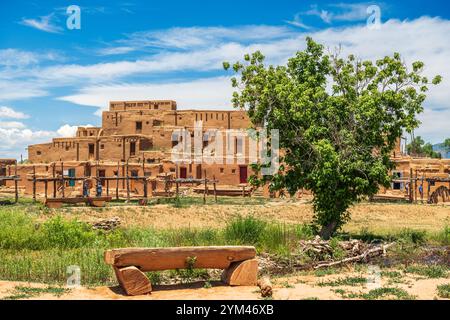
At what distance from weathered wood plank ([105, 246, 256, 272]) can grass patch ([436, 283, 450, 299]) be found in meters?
3.05

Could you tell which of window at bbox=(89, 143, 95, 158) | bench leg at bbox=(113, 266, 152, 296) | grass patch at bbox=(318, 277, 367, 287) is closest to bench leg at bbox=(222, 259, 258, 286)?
grass patch at bbox=(318, 277, 367, 287)

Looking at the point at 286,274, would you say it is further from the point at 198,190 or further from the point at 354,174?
the point at 198,190

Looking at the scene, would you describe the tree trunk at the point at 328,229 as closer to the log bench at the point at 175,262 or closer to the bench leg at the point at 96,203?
the log bench at the point at 175,262

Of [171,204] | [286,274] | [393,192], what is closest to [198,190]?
[171,204]

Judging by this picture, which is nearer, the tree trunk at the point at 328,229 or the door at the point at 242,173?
the tree trunk at the point at 328,229

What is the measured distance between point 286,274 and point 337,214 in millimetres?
5071

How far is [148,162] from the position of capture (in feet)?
141

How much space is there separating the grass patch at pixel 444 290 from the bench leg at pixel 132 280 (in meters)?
4.56

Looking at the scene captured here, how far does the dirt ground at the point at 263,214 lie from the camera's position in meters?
23.8

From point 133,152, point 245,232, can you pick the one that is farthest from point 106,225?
point 133,152

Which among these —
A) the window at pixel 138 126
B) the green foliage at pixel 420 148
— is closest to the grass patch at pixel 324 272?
the window at pixel 138 126

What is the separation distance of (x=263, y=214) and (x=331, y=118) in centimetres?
1214

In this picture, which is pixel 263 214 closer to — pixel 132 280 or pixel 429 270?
pixel 429 270

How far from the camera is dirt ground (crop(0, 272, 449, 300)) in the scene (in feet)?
27.4
